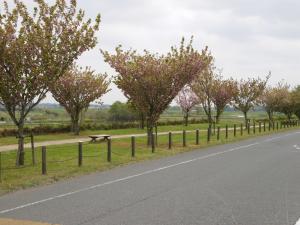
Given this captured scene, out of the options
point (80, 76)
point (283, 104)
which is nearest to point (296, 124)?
point (283, 104)

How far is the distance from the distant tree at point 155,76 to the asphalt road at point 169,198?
12362 mm

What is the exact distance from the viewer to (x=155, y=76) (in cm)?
2862

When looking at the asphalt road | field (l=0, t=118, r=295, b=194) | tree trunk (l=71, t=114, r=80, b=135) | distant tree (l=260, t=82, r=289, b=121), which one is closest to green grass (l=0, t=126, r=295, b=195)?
field (l=0, t=118, r=295, b=194)

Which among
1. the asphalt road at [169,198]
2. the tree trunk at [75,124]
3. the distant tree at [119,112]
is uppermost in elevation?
the distant tree at [119,112]

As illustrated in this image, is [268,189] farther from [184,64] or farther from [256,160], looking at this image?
[184,64]

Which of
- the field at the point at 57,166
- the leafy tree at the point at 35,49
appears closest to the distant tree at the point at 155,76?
the field at the point at 57,166

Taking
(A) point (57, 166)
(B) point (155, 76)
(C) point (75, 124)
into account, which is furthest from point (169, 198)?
(C) point (75, 124)

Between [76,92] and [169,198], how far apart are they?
32.0m

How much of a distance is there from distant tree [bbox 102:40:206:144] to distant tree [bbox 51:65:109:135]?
1182cm

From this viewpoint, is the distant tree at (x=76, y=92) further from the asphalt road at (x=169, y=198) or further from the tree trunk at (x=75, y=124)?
the asphalt road at (x=169, y=198)

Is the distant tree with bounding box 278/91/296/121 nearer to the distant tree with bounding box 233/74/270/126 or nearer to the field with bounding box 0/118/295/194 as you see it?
the distant tree with bounding box 233/74/270/126

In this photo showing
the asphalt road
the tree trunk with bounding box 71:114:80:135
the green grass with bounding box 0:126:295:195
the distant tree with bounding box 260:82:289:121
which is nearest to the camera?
the asphalt road

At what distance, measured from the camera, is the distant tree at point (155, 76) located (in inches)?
1127

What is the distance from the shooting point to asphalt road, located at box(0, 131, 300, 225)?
8656 mm
